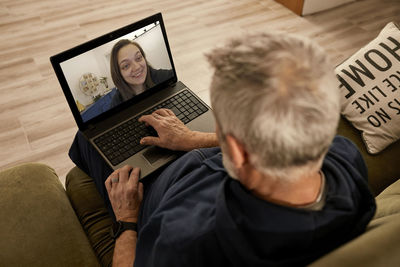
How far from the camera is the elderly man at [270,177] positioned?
54 cm

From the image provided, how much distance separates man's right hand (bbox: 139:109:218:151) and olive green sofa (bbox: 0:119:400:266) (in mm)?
327

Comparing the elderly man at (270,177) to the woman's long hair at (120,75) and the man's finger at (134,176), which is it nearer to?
the man's finger at (134,176)

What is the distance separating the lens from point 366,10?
286 centimetres

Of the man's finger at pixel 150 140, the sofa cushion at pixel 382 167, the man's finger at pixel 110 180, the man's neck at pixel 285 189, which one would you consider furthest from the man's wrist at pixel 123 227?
the sofa cushion at pixel 382 167

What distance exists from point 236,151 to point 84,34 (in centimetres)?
237

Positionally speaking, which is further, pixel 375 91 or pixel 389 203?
pixel 375 91

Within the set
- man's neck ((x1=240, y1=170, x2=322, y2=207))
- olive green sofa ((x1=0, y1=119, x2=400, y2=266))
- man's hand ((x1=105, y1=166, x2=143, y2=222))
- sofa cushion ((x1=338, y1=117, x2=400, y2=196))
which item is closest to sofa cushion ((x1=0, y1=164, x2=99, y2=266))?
olive green sofa ((x1=0, y1=119, x2=400, y2=266))

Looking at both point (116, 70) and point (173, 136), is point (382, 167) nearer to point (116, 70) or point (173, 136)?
point (173, 136)

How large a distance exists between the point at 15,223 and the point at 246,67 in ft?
2.94

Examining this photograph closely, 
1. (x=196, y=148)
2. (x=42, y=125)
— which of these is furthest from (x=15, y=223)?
(x=42, y=125)

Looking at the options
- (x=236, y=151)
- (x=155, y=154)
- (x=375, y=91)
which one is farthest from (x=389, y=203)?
(x=155, y=154)

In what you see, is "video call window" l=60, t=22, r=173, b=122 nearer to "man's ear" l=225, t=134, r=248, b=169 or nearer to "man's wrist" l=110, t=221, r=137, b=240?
"man's wrist" l=110, t=221, r=137, b=240

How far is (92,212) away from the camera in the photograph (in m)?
1.20

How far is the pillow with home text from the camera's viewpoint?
1.19 metres
